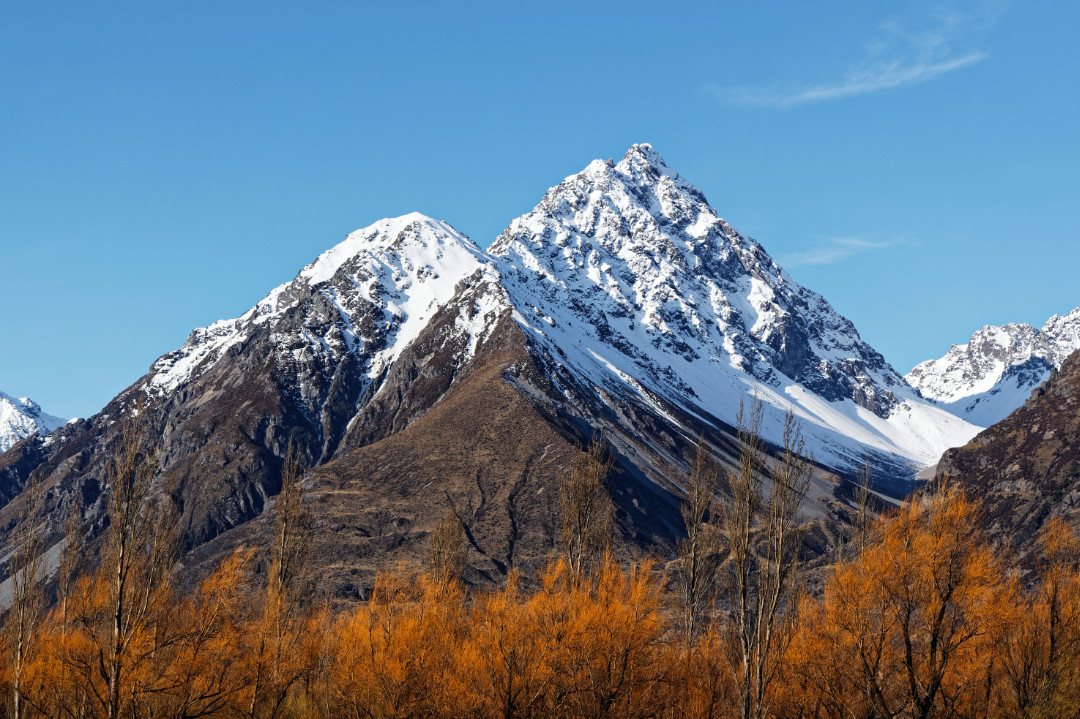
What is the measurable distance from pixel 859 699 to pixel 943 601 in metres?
13.8

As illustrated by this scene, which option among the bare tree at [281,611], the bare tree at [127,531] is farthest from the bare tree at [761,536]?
the bare tree at [281,611]

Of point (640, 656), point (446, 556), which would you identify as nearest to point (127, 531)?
point (640, 656)

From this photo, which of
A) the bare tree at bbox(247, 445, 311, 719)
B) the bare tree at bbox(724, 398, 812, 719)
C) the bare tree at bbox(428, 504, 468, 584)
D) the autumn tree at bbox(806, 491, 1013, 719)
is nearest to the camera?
the bare tree at bbox(724, 398, 812, 719)

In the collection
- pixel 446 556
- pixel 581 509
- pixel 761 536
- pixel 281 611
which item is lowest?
pixel 281 611

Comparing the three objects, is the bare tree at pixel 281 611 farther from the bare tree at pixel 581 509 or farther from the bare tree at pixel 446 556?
the bare tree at pixel 581 509

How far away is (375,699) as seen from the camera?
63.7 meters

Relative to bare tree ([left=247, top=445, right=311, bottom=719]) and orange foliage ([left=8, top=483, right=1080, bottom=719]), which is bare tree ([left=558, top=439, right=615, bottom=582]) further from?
bare tree ([left=247, top=445, right=311, bottom=719])

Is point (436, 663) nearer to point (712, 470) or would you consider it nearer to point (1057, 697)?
point (712, 470)

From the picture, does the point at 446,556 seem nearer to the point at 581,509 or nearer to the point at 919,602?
the point at 581,509

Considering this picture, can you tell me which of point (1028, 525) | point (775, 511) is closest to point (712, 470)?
point (775, 511)

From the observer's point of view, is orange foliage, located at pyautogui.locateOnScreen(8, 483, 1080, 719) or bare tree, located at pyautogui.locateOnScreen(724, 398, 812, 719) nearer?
bare tree, located at pyautogui.locateOnScreen(724, 398, 812, 719)

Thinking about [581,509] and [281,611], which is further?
[581,509]

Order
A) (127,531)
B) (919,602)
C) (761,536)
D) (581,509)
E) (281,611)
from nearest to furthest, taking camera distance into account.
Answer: (127,531)
(919,602)
(761,536)
(281,611)
(581,509)

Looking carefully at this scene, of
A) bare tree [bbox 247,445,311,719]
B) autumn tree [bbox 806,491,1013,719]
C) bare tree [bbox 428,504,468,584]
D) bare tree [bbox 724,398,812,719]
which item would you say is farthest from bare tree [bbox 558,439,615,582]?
autumn tree [bbox 806,491,1013,719]
